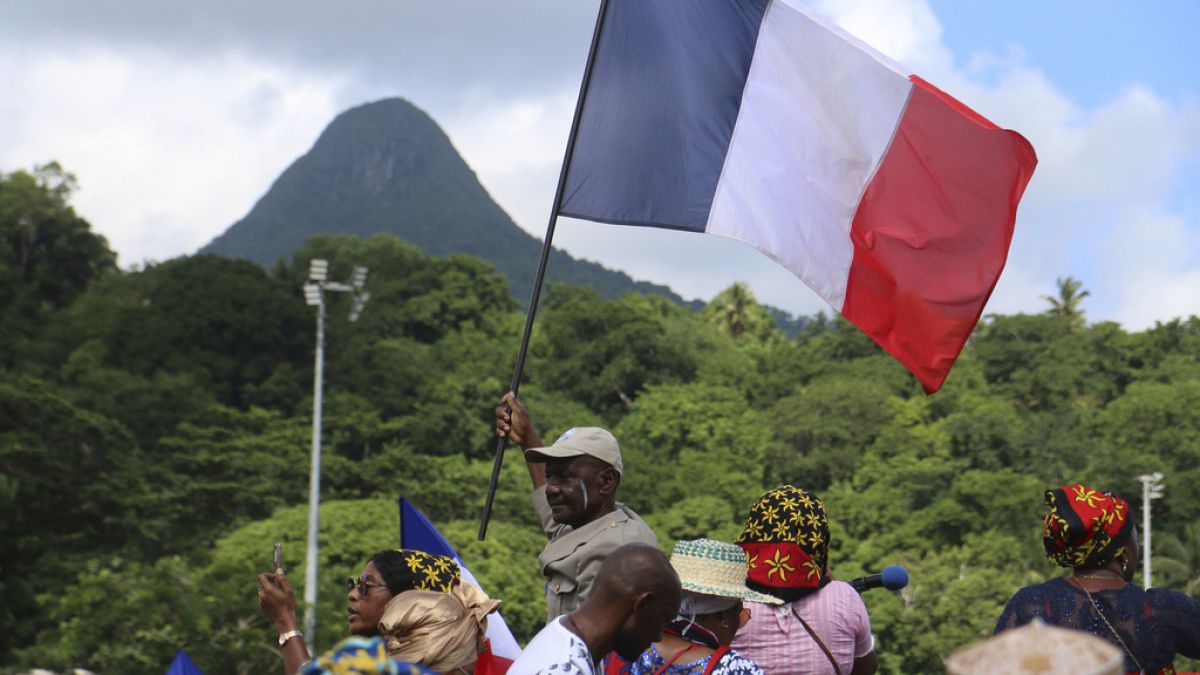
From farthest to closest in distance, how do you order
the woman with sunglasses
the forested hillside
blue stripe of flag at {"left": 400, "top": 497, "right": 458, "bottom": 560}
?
1. the forested hillside
2. blue stripe of flag at {"left": 400, "top": 497, "right": 458, "bottom": 560}
3. the woman with sunglasses

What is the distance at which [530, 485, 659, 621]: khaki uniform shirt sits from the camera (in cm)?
466

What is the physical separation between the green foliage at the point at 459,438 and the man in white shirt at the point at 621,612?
17.2 metres

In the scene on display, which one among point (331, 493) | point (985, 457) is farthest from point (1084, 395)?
point (331, 493)

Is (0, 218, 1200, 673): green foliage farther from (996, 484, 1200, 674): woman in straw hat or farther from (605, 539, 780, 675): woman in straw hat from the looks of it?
(605, 539, 780, 675): woman in straw hat

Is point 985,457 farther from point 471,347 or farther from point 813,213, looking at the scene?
point 813,213

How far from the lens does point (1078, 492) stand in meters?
4.39

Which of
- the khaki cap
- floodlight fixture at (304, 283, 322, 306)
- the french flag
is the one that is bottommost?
the khaki cap

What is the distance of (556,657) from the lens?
297 centimetres

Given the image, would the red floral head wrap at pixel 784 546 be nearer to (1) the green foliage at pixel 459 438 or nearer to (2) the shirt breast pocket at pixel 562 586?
(2) the shirt breast pocket at pixel 562 586

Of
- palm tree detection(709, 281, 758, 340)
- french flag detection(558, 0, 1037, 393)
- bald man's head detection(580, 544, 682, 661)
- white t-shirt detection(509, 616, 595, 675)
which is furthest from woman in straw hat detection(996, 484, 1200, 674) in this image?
palm tree detection(709, 281, 758, 340)

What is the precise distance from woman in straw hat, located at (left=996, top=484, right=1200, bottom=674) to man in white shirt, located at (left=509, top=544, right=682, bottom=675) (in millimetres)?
1579

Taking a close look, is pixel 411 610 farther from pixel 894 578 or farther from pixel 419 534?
pixel 419 534

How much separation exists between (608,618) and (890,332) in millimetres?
3492

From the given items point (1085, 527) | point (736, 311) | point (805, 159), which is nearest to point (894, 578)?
point (1085, 527)
